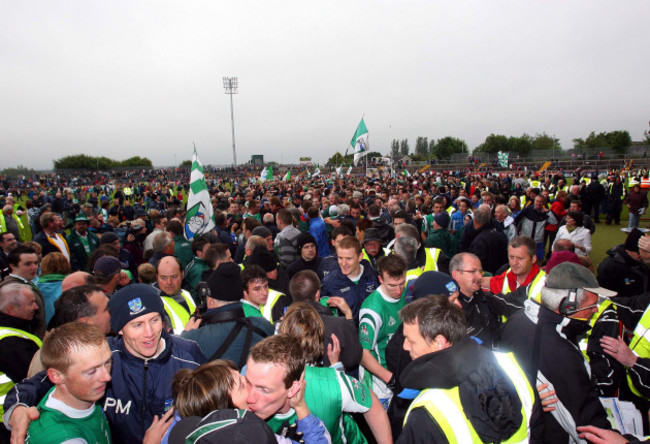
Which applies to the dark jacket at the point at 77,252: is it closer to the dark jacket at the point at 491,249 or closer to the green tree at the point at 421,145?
the dark jacket at the point at 491,249

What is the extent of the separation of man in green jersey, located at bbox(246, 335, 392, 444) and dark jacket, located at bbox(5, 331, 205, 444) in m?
0.91

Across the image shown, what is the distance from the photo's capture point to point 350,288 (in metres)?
4.22

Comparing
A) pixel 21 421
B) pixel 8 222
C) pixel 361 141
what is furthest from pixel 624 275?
pixel 8 222

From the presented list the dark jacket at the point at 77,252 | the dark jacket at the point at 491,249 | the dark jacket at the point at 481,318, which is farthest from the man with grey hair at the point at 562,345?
the dark jacket at the point at 77,252

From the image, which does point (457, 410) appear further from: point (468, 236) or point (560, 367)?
point (468, 236)

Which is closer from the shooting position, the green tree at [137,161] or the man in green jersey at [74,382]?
the man in green jersey at [74,382]

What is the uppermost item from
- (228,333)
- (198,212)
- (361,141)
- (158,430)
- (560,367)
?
(361,141)

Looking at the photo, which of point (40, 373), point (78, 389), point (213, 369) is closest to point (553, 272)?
point (213, 369)

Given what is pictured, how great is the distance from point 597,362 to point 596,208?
50.9 ft

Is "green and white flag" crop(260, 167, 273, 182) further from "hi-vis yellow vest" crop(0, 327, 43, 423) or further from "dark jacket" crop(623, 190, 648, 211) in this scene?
"hi-vis yellow vest" crop(0, 327, 43, 423)

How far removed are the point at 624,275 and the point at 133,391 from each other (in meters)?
5.29

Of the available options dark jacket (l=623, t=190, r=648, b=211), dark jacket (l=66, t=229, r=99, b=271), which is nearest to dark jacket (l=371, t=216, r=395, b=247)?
dark jacket (l=66, t=229, r=99, b=271)

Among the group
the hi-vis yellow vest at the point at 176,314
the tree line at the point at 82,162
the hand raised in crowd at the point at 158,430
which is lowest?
the hand raised in crowd at the point at 158,430

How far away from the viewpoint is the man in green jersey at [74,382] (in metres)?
2.04
